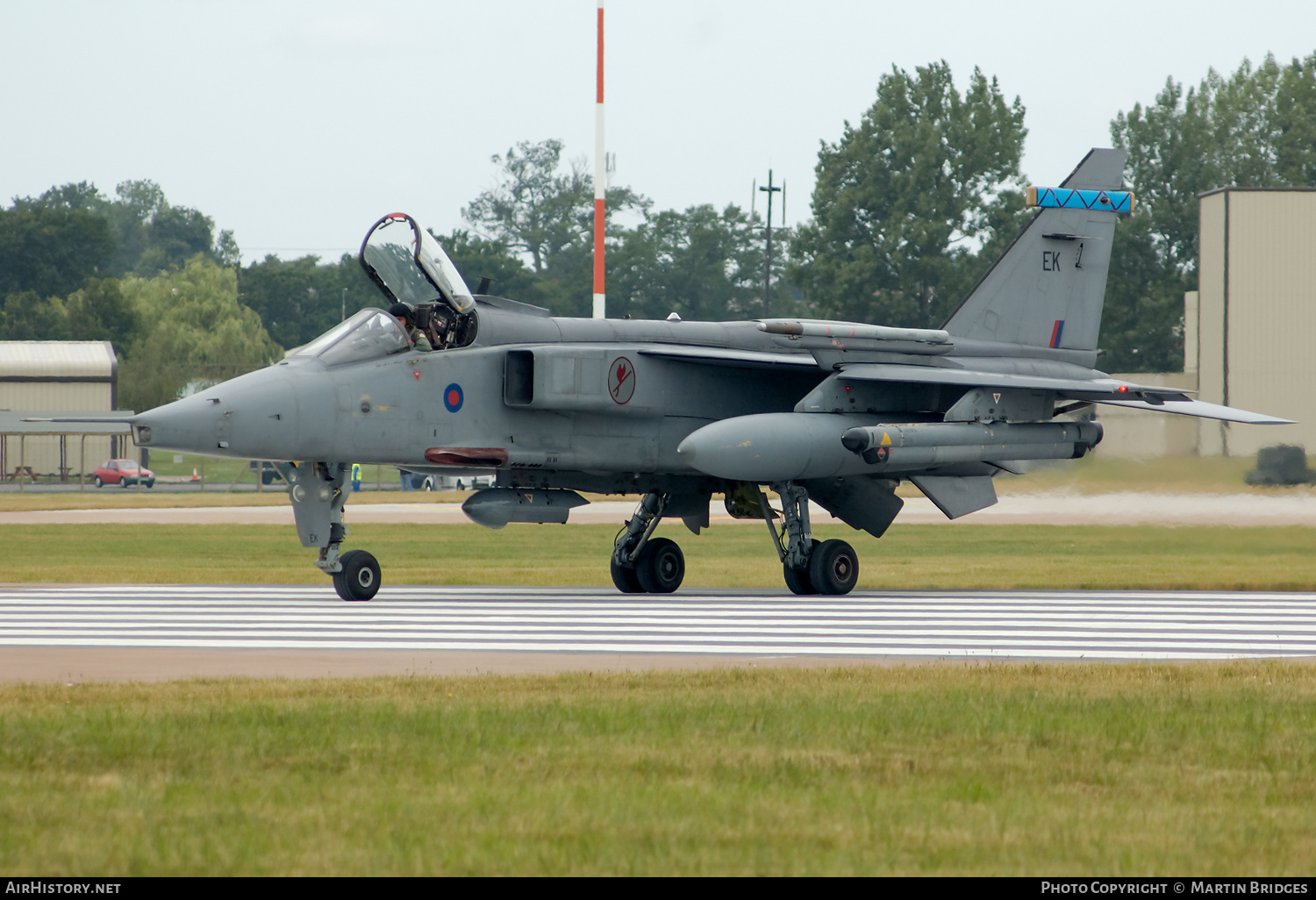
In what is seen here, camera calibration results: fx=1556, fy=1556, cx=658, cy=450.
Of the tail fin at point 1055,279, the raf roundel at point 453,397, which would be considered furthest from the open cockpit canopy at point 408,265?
the tail fin at point 1055,279

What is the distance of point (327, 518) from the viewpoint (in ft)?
49.3

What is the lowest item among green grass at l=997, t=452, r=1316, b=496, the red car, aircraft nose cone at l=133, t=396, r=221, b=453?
the red car

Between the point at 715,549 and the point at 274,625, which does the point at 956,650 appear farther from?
the point at 715,549

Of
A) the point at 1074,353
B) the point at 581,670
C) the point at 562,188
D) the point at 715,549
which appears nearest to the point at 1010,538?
the point at 715,549

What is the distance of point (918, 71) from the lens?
7894 centimetres

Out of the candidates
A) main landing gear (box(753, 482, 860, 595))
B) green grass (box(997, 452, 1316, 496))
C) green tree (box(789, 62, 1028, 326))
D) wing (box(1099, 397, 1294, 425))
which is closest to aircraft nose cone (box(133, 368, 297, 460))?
main landing gear (box(753, 482, 860, 595))

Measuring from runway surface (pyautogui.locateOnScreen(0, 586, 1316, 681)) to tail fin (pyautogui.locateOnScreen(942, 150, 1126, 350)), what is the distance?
3888 mm

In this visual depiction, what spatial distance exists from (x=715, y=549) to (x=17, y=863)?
2403 cm

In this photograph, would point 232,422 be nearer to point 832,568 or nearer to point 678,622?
point 678,622

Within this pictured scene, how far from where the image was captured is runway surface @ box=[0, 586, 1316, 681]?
1070 centimetres

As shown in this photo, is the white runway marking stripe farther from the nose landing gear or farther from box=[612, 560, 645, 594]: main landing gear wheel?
box=[612, 560, 645, 594]: main landing gear wheel

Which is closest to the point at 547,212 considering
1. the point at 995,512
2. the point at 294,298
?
the point at 294,298

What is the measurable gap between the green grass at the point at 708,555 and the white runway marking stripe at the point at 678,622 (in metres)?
2.29

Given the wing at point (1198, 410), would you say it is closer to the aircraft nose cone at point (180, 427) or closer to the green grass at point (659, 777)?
the green grass at point (659, 777)
